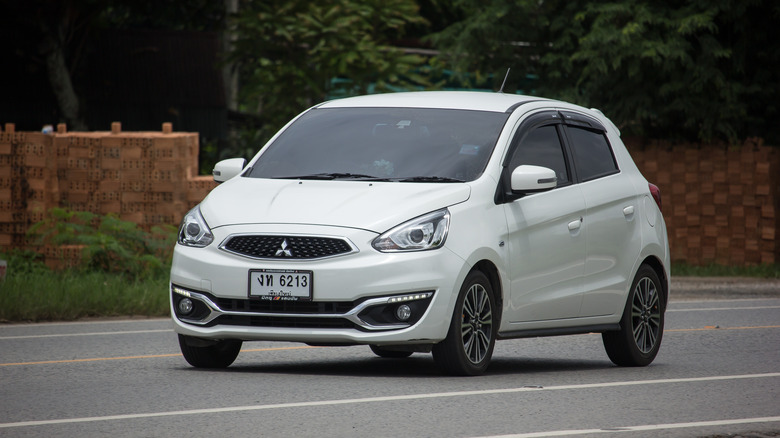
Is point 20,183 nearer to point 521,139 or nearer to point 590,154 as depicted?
point 590,154

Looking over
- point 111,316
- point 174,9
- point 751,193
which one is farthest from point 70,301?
point 174,9

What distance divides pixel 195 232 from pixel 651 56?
15.5 metres

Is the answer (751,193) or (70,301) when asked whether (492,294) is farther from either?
(751,193)

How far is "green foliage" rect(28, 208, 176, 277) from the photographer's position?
17328 millimetres

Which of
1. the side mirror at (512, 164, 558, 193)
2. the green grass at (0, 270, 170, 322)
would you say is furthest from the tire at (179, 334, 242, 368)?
the green grass at (0, 270, 170, 322)

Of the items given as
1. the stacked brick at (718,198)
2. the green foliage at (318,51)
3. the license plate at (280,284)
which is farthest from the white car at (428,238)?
the green foliage at (318,51)

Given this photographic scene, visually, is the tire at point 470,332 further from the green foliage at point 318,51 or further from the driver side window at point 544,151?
the green foliage at point 318,51

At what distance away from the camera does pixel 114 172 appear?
1875 centimetres

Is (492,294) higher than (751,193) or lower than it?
higher

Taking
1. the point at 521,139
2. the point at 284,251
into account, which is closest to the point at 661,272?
the point at 521,139

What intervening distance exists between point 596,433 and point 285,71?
75.8ft

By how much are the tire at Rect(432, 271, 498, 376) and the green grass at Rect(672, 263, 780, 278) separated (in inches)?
597

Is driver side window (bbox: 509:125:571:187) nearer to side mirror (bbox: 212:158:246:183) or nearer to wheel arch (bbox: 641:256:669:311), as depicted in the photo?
wheel arch (bbox: 641:256:669:311)

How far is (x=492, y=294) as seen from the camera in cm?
908
